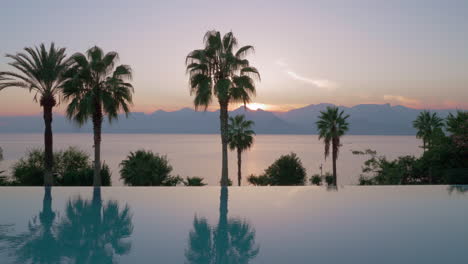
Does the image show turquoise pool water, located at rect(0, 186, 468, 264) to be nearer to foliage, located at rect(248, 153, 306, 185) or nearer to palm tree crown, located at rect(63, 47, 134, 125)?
palm tree crown, located at rect(63, 47, 134, 125)

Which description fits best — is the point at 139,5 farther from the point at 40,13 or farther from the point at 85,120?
the point at 85,120

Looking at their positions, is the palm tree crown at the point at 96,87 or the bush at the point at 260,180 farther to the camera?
the bush at the point at 260,180

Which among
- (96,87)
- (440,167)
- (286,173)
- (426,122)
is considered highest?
(96,87)

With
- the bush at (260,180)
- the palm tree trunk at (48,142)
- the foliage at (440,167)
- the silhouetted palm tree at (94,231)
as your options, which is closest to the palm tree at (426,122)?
the bush at (260,180)

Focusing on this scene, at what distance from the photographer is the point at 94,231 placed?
10.4m

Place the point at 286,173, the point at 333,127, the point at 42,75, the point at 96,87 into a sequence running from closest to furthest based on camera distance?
1. the point at 96,87
2. the point at 42,75
3. the point at 333,127
4. the point at 286,173

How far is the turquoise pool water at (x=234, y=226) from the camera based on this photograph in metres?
8.16

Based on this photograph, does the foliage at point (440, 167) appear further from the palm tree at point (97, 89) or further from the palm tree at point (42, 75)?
the palm tree at point (42, 75)

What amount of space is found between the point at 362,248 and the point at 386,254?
61cm

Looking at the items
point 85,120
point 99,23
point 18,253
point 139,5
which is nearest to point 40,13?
point 99,23

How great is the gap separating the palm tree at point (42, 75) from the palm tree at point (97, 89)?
3.05 feet

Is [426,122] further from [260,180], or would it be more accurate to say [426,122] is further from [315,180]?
[260,180]

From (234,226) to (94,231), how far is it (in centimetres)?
415

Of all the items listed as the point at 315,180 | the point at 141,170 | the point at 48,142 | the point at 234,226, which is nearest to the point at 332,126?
the point at 315,180
